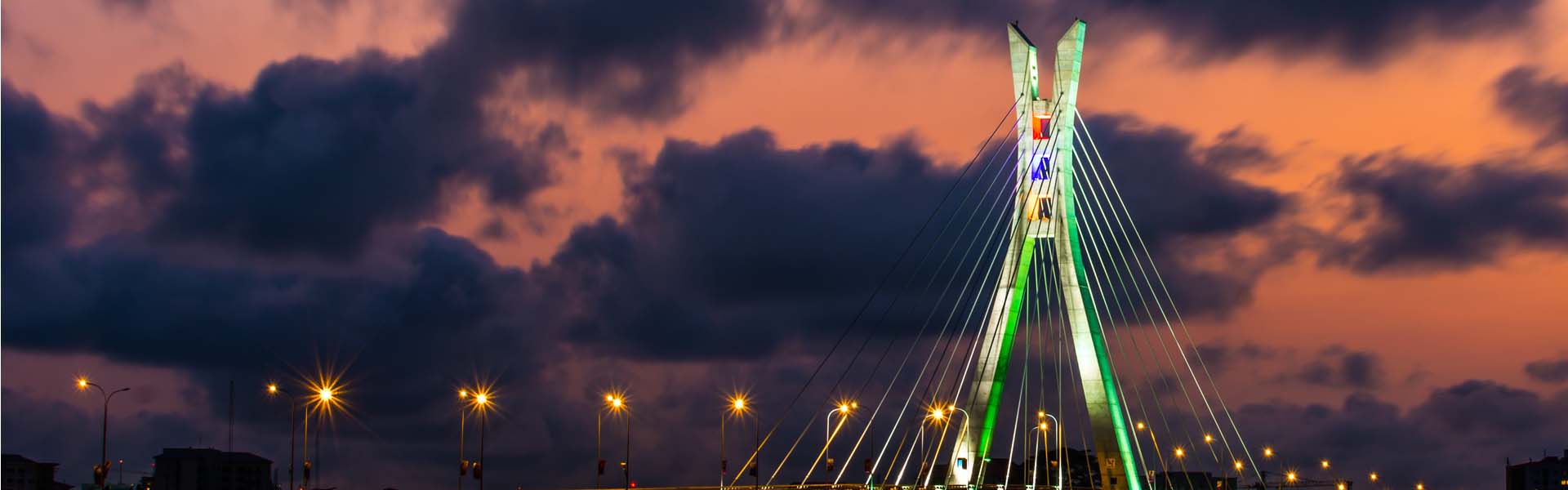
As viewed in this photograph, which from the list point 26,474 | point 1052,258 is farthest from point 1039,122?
point 26,474

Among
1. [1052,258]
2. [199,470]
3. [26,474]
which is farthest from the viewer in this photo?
[199,470]

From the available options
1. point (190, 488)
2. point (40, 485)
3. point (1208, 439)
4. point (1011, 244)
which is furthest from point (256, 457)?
point (1011, 244)

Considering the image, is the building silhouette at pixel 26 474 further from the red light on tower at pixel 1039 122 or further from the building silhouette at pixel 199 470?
the red light on tower at pixel 1039 122

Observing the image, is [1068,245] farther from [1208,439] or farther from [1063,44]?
[1208,439]

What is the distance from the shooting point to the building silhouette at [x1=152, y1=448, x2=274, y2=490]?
18512 cm

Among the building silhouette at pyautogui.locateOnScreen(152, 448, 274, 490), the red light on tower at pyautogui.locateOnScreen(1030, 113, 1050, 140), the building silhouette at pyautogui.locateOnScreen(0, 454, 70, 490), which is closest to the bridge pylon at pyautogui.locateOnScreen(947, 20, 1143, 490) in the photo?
the red light on tower at pyautogui.locateOnScreen(1030, 113, 1050, 140)

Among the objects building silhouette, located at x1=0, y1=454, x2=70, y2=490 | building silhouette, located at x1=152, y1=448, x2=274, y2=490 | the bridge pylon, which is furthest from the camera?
building silhouette, located at x1=152, y1=448, x2=274, y2=490

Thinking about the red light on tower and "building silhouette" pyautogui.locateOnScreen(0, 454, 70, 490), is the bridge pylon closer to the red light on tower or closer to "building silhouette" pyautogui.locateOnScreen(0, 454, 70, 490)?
the red light on tower

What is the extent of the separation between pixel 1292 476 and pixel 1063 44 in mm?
96152

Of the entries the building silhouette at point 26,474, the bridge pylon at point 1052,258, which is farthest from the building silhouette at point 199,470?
the bridge pylon at point 1052,258

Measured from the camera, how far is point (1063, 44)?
73500 millimetres

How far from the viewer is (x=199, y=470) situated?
186 meters

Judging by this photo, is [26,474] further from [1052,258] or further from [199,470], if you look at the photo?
[1052,258]

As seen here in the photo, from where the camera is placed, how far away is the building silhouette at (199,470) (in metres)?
185
